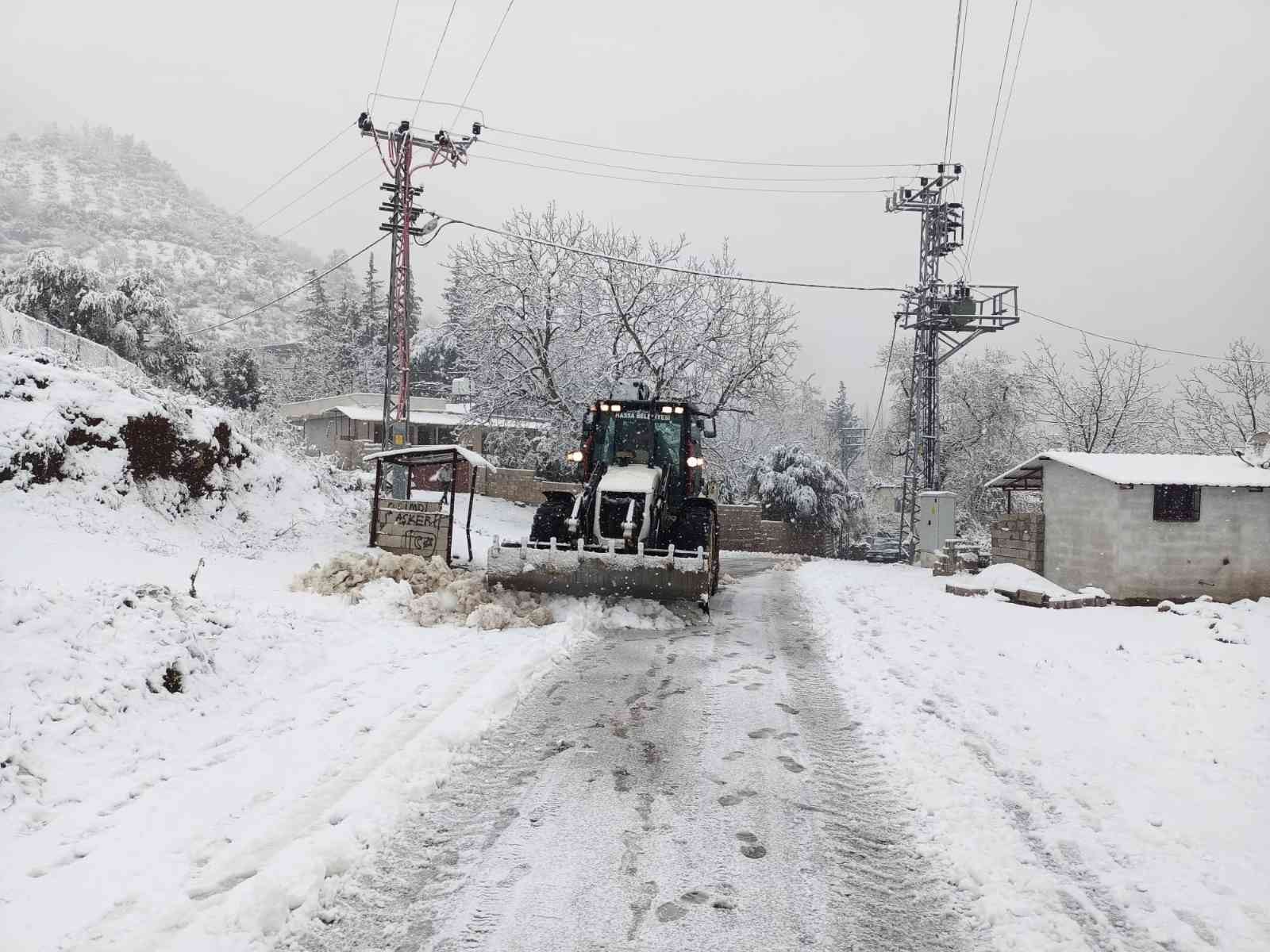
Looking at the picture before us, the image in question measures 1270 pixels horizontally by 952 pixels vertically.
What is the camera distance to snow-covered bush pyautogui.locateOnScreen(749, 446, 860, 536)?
29.5 m

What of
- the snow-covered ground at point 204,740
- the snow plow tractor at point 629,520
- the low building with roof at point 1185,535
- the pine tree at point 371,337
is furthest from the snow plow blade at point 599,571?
the pine tree at point 371,337

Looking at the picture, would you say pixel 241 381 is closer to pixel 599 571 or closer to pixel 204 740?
pixel 599 571

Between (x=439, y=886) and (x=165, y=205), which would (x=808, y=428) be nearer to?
(x=439, y=886)

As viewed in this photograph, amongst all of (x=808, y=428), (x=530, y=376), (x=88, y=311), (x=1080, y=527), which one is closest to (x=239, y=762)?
(x=1080, y=527)

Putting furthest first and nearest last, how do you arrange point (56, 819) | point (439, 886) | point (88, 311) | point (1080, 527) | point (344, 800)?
1. point (88, 311)
2. point (1080, 527)
3. point (344, 800)
4. point (56, 819)
5. point (439, 886)

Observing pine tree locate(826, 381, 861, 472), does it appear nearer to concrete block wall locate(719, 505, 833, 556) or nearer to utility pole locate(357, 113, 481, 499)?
concrete block wall locate(719, 505, 833, 556)

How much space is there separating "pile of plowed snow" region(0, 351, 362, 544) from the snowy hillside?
65.0 metres

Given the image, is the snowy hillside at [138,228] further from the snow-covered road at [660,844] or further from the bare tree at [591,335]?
the snow-covered road at [660,844]

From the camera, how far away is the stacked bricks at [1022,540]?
53.1 feet

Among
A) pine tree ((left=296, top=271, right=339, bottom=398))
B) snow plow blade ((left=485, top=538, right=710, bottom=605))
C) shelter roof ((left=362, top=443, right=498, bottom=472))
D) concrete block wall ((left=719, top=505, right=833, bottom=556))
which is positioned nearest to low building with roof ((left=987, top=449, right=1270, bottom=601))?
snow plow blade ((left=485, top=538, right=710, bottom=605))

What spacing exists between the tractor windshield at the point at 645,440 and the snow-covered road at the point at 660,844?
551 centimetres

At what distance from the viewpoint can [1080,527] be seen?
14.9 m

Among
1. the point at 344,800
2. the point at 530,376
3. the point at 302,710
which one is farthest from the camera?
the point at 530,376

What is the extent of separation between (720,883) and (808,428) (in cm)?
6745
